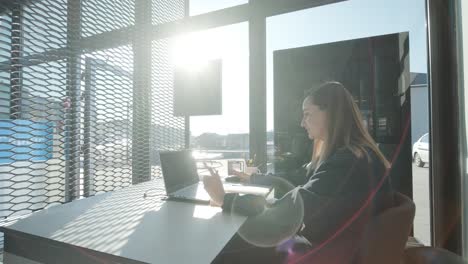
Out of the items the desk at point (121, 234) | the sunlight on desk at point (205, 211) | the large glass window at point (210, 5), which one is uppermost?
the large glass window at point (210, 5)

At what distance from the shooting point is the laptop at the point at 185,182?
4.78 ft

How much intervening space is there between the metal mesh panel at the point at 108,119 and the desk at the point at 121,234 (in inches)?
21.9

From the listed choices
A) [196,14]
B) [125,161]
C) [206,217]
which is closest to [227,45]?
[196,14]

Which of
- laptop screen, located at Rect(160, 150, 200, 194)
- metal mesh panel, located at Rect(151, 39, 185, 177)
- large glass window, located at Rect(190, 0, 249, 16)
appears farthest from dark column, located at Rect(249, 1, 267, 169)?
metal mesh panel, located at Rect(151, 39, 185, 177)

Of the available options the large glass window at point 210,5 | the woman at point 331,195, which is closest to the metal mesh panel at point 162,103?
the large glass window at point 210,5

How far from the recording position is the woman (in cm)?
95

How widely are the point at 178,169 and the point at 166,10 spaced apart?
1979 mm

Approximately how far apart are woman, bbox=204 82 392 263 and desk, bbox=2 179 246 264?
12 cm

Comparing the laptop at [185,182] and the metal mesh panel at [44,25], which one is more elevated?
the metal mesh panel at [44,25]

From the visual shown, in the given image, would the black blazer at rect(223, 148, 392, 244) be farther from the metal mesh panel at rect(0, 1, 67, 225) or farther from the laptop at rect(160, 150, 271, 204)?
the metal mesh panel at rect(0, 1, 67, 225)

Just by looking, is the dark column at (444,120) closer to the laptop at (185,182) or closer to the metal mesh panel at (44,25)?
the laptop at (185,182)

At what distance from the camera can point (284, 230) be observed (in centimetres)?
103

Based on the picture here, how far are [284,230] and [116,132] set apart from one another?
1577mm

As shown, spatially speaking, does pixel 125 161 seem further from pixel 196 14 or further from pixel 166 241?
pixel 196 14
